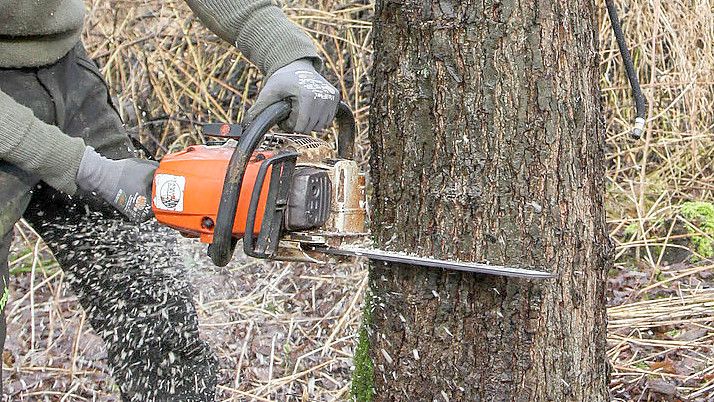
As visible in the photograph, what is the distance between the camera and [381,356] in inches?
89.6

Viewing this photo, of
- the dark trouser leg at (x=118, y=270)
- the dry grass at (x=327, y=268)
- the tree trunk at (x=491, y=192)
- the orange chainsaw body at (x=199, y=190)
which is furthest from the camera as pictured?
the dry grass at (x=327, y=268)

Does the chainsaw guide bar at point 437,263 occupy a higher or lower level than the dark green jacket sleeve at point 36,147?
lower

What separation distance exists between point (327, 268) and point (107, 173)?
2.12 meters

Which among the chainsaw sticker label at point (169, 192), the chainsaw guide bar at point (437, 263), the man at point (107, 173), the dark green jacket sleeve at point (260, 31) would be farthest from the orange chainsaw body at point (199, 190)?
the dark green jacket sleeve at point (260, 31)

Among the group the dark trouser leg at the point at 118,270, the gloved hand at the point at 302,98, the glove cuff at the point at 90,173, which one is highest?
the gloved hand at the point at 302,98

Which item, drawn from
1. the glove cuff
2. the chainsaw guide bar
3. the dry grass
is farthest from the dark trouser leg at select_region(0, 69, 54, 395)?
the dry grass

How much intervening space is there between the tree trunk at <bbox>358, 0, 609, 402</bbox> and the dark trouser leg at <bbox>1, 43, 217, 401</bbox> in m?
0.88

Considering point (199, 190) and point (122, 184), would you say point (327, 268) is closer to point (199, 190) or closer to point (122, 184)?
point (122, 184)

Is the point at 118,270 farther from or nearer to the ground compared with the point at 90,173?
nearer to the ground

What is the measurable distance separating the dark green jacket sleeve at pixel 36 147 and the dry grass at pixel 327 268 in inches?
54.4

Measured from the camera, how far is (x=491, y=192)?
2047 mm

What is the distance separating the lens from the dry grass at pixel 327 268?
11.5 ft

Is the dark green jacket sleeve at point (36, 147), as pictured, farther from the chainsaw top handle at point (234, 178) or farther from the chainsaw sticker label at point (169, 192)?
the chainsaw top handle at point (234, 178)

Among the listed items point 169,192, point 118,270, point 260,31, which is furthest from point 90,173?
point 260,31
